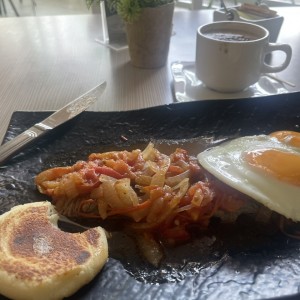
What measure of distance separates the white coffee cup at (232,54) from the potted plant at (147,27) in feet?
0.75

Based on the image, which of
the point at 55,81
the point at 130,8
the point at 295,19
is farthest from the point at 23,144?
the point at 295,19

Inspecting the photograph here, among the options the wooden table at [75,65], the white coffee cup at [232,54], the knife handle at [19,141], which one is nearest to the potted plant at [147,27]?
the wooden table at [75,65]

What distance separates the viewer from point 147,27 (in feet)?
5.51

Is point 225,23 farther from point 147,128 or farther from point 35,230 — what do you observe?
point 35,230

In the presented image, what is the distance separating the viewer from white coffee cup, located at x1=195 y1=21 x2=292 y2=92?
145 centimetres

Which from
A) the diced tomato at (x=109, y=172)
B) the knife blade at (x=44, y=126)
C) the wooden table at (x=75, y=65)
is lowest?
the wooden table at (x=75, y=65)

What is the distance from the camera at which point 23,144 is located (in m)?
1.14

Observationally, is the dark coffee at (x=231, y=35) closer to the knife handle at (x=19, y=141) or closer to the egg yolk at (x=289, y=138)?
the egg yolk at (x=289, y=138)

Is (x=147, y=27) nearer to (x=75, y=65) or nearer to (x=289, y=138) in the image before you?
(x=75, y=65)

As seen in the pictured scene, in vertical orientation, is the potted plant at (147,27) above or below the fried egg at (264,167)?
above

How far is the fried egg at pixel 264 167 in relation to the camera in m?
0.98

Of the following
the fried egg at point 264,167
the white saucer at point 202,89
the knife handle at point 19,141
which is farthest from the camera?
the white saucer at point 202,89

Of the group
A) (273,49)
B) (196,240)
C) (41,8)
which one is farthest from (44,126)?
(41,8)

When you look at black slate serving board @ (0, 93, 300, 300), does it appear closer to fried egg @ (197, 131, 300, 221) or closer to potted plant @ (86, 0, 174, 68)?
fried egg @ (197, 131, 300, 221)
